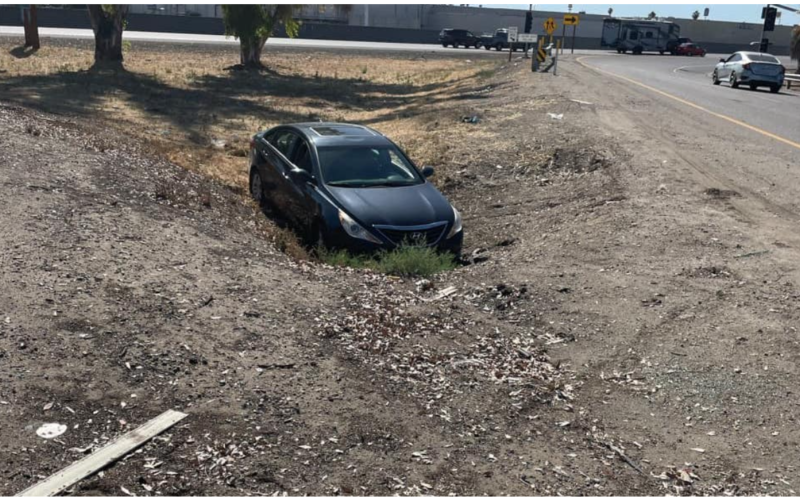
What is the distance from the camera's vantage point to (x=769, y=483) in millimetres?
4746

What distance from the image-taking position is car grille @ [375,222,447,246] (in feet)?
30.9

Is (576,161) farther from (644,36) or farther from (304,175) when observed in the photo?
(644,36)

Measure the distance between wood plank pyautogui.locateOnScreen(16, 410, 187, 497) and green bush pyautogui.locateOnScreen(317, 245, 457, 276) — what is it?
416 centimetres

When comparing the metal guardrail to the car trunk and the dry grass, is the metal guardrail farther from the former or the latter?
the dry grass

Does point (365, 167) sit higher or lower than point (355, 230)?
higher

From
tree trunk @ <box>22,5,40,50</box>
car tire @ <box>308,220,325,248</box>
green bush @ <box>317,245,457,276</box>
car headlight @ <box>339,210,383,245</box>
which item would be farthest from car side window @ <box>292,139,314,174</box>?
tree trunk @ <box>22,5,40,50</box>

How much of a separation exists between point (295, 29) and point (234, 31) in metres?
5.49

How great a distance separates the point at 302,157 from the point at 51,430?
6827 millimetres

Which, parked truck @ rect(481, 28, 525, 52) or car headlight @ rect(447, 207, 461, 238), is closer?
car headlight @ rect(447, 207, 461, 238)

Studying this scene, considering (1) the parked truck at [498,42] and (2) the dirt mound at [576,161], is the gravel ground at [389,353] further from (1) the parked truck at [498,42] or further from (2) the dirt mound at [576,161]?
(1) the parked truck at [498,42]

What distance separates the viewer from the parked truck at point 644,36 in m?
74.9

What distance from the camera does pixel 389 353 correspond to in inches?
244

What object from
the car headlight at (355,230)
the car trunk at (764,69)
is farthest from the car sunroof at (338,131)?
the car trunk at (764,69)

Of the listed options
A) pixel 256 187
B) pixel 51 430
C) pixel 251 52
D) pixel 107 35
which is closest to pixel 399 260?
pixel 256 187
